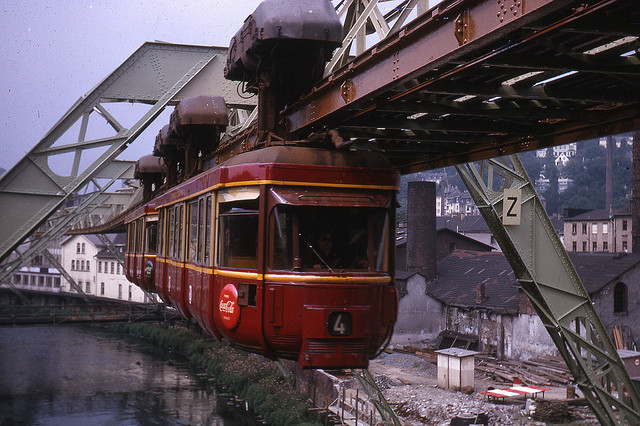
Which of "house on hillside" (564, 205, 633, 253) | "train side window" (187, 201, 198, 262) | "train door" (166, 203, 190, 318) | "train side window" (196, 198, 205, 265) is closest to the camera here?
"train side window" (196, 198, 205, 265)

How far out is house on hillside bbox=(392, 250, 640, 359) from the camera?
31.1 metres

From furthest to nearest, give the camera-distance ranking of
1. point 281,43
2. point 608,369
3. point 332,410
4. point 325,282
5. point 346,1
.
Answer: point 332,410
point 608,369
point 346,1
point 281,43
point 325,282

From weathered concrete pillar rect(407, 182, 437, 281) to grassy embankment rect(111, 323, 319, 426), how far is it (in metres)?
12.0

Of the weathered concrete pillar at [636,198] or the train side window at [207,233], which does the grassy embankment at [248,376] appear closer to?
the train side window at [207,233]

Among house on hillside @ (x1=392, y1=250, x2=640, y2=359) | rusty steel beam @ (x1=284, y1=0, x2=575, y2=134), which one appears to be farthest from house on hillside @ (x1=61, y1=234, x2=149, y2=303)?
rusty steel beam @ (x1=284, y1=0, x2=575, y2=134)

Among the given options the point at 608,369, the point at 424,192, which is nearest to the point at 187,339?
the point at 424,192

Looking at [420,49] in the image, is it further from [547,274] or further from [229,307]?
[547,274]

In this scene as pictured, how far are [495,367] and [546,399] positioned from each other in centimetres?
552

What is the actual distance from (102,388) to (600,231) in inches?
1974

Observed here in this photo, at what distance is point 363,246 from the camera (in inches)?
261

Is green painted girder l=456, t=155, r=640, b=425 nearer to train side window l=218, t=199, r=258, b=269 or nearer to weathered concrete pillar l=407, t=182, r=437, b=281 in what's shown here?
train side window l=218, t=199, r=258, b=269

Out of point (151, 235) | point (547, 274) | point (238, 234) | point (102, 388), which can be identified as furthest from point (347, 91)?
point (102, 388)

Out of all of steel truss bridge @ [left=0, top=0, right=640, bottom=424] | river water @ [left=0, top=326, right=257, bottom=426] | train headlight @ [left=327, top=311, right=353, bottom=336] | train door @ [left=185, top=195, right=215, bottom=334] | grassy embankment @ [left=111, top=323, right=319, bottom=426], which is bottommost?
river water @ [left=0, top=326, right=257, bottom=426]

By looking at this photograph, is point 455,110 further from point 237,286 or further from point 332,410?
point 332,410
